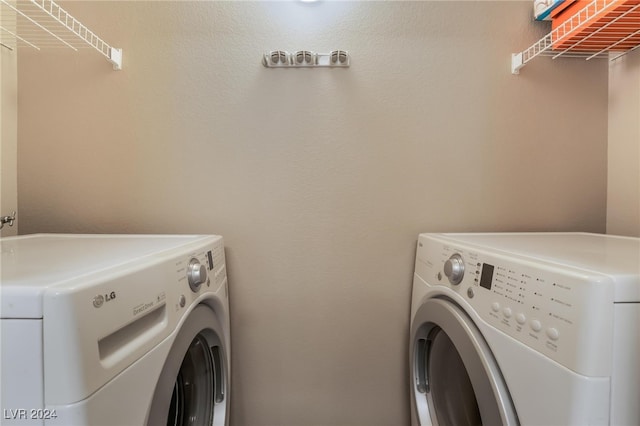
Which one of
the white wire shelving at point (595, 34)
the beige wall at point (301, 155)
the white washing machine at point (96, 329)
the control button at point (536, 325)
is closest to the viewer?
the white washing machine at point (96, 329)

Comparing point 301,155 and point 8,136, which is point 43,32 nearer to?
point 8,136

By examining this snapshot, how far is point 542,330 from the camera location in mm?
479

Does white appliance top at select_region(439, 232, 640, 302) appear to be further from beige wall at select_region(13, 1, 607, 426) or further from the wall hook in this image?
the wall hook

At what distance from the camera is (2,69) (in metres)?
1.02

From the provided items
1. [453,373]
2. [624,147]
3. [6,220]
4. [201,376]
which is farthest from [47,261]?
[624,147]

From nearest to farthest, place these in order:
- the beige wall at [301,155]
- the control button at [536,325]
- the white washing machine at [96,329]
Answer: the white washing machine at [96,329], the control button at [536,325], the beige wall at [301,155]

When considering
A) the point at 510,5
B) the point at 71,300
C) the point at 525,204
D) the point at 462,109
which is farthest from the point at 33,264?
the point at 510,5

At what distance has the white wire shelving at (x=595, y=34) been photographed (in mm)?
806

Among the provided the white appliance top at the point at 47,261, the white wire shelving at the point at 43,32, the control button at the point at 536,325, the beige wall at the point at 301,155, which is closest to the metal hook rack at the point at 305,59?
the beige wall at the point at 301,155

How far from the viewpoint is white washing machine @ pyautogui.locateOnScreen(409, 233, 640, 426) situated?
1.39 ft

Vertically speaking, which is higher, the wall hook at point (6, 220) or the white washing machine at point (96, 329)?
the wall hook at point (6, 220)

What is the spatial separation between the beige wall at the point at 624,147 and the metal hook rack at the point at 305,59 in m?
0.98

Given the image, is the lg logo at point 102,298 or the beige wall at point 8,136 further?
the beige wall at point 8,136

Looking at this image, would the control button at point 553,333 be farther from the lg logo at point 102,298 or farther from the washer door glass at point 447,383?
the lg logo at point 102,298
